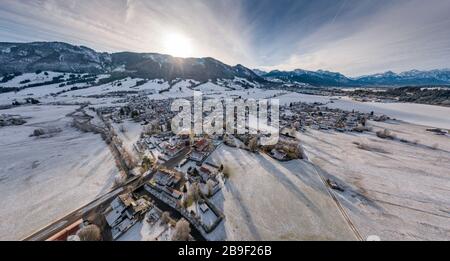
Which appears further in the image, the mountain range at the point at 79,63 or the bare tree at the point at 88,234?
the mountain range at the point at 79,63

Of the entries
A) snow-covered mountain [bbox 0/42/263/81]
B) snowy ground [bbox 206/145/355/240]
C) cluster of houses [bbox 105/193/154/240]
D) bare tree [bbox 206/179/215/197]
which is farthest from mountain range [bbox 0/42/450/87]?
cluster of houses [bbox 105/193/154/240]

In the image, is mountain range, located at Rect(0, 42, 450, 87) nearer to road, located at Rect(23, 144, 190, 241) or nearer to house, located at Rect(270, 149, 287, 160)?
house, located at Rect(270, 149, 287, 160)

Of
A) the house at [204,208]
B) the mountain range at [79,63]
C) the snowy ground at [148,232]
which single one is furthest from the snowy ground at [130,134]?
the mountain range at [79,63]

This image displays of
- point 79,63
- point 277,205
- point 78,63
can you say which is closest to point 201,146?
point 277,205

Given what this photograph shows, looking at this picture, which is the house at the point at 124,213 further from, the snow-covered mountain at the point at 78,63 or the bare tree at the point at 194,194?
the snow-covered mountain at the point at 78,63
